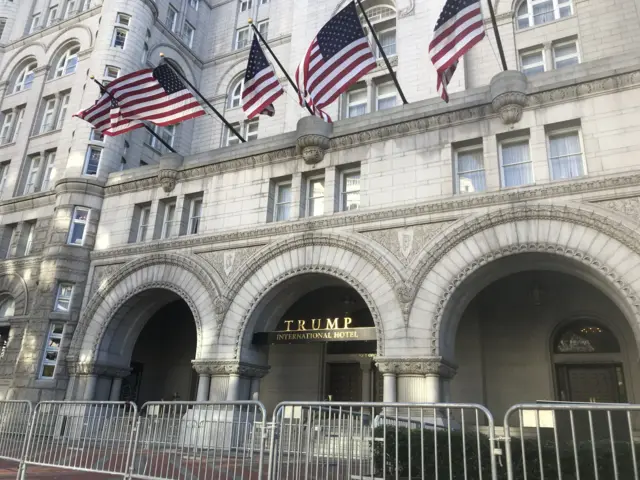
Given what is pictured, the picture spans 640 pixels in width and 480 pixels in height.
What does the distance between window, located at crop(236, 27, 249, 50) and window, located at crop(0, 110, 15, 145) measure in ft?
43.1

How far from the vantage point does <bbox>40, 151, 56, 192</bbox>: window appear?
24.8m

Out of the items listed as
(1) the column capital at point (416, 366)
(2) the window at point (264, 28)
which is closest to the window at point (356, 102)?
(2) the window at point (264, 28)

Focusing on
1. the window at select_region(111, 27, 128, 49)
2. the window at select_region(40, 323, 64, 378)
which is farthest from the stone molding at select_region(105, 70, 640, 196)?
the window at select_region(111, 27, 128, 49)

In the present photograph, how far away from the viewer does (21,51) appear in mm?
29969

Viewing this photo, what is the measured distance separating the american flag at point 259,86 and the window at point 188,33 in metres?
15.9

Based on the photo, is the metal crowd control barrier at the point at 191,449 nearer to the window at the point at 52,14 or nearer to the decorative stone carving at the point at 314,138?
the decorative stone carving at the point at 314,138

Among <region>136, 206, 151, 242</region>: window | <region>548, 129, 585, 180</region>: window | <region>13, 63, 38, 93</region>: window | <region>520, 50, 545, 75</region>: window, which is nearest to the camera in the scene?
<region>548, 129, 585, 180</region>: window

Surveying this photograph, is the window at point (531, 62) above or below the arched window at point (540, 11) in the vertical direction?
below

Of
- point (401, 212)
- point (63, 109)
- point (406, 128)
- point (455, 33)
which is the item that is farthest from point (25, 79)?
point (455, 33)

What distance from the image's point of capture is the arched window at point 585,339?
1708 cm

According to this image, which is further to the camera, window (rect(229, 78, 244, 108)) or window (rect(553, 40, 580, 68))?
window (rect(229, 78, 244, 108))

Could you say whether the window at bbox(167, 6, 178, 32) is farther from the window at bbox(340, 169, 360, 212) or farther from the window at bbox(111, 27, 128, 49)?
the window at bbox(340, 169, 360, 212)

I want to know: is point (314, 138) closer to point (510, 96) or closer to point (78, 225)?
point (510, 96)

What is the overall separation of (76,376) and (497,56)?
20856mm
